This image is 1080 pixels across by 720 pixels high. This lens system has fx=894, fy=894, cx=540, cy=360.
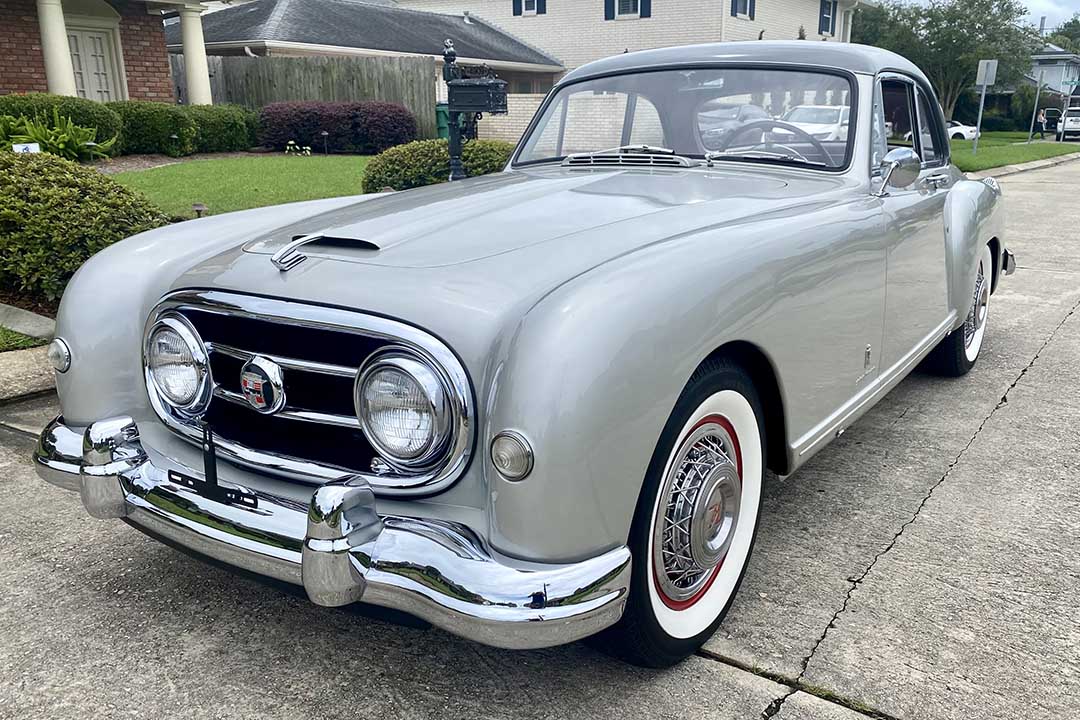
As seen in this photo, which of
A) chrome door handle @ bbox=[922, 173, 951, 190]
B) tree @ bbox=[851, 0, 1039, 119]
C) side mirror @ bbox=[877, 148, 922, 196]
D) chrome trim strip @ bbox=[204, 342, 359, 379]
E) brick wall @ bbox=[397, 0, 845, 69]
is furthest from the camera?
tree @ bbox=[851, 0, 1039, 119]

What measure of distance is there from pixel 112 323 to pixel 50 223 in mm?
Answer: 3008

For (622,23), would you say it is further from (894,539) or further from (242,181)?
(894,539)

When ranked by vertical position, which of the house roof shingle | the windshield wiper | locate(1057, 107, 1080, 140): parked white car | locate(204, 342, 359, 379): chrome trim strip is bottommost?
locate(1057, 107, 1080, 140): parked white car

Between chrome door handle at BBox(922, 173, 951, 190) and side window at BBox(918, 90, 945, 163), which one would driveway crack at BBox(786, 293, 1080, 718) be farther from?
side window at BBox(918, 90, 945, 163)

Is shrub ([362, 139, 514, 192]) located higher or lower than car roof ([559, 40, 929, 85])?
lower

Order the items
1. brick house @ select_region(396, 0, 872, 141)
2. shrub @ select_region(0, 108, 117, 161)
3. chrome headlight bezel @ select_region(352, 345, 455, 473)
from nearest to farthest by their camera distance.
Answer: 1. chrome headlight bezel @ select_region(352, 345, 455, 473)
2. shrub @ select_region(0, 108, 117, 161)
3. brick house @ select_region(396, 0, 872, 141)

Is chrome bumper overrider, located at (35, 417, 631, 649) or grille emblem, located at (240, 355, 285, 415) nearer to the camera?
chrome bumper overrider, located at (35, 417, 631, 649)

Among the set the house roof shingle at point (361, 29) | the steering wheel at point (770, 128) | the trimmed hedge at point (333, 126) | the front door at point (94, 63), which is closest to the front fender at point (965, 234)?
the steering wheel at point (770, 128)

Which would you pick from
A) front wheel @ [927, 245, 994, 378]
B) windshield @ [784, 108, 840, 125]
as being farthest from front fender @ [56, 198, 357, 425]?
front wheel @ [927, 245, 994, 378]

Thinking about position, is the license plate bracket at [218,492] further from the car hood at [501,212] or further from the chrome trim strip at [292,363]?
the car hood at [501,212]

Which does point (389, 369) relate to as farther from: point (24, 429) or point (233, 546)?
point (24, 429)

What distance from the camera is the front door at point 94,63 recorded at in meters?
16.5

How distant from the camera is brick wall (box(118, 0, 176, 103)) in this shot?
663 inches

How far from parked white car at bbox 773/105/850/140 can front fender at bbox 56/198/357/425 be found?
81.4 inches
